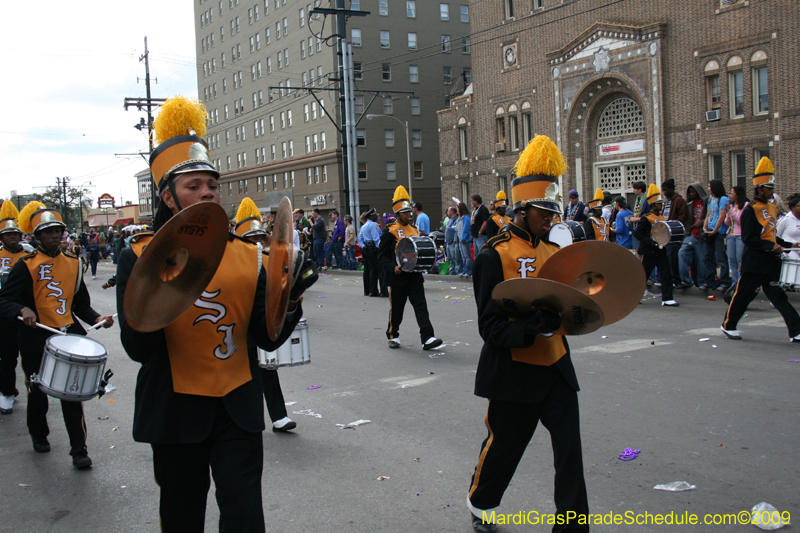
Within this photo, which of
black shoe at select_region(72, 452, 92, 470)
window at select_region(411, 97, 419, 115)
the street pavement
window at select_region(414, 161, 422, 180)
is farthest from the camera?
window at select_region(414, 161, 422, 180)

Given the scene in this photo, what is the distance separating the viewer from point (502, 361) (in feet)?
12.0

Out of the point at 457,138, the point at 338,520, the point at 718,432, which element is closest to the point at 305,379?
the point at 338,520

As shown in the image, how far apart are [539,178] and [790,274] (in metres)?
6.50

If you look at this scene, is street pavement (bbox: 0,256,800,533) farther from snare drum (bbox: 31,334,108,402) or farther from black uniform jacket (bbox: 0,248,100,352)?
black uniform jacket (bbox: 0,248,100,352)

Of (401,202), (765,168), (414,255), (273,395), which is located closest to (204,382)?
(273,395)

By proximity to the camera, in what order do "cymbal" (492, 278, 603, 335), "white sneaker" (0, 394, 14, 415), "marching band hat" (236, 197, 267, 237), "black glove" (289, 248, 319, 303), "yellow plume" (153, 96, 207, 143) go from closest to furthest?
1. "black glove" (289, 248, 319, 303)
2. "cymbal" (492, 278, 603, 335)
3. "yellow plume" (153, 96, 207, 143)
4. "white sneaker" (0, 394, 14, 415)
5. "marching band hat" (236, 197, 267, 237)

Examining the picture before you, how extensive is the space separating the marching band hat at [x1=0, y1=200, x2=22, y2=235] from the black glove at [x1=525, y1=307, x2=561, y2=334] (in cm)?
634

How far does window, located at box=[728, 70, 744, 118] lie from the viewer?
2836cm

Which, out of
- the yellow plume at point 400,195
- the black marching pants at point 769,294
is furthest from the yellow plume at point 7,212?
the black marching pants at point 769,294

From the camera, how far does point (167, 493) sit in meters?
2.81

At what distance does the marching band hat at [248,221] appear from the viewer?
7.46m

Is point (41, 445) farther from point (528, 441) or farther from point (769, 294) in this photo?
point (769, 294)

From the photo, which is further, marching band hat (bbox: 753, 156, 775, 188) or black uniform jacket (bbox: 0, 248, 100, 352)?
marching band hat (bbox: 753, 156, 775, 188)

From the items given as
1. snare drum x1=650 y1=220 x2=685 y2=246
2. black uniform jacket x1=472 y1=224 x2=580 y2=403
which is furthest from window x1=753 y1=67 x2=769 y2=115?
black uniform jacket x1=472 y1=224 x2=580 y2=403
